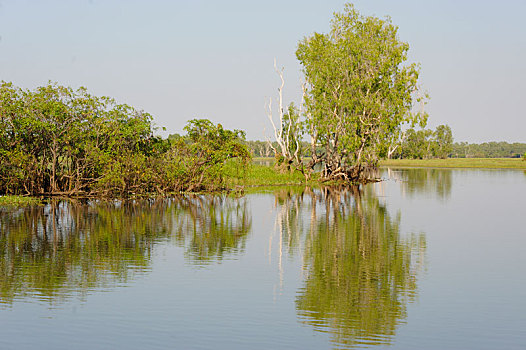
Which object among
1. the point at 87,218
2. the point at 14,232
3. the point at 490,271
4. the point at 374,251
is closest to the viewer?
the point at 490,271

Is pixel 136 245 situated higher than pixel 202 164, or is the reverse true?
pixel 202 164

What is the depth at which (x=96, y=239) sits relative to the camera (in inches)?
927

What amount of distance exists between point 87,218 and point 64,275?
532 inches

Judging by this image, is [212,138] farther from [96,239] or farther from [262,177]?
[96,239]

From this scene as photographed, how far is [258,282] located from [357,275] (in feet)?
9.28

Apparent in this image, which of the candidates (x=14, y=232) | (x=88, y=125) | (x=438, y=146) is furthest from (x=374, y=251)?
(x=438, y=146)

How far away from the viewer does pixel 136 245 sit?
2234 centimetres

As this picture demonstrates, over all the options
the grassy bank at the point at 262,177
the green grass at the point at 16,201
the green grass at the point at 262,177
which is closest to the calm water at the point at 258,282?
the green grass at the point at 16,201

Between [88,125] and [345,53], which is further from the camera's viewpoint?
[345,53]

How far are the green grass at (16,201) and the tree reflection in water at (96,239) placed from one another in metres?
1.29

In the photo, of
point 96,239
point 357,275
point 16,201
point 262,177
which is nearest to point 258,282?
point 357,275

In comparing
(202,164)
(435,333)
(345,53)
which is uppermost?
(345,53)

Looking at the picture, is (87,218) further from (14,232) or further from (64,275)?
(64,275)

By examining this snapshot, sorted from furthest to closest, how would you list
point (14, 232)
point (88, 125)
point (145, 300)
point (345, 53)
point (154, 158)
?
point (345, 53) < point (154, 158) < point (88, 125) < point (14, 232) < point (145, 300)
